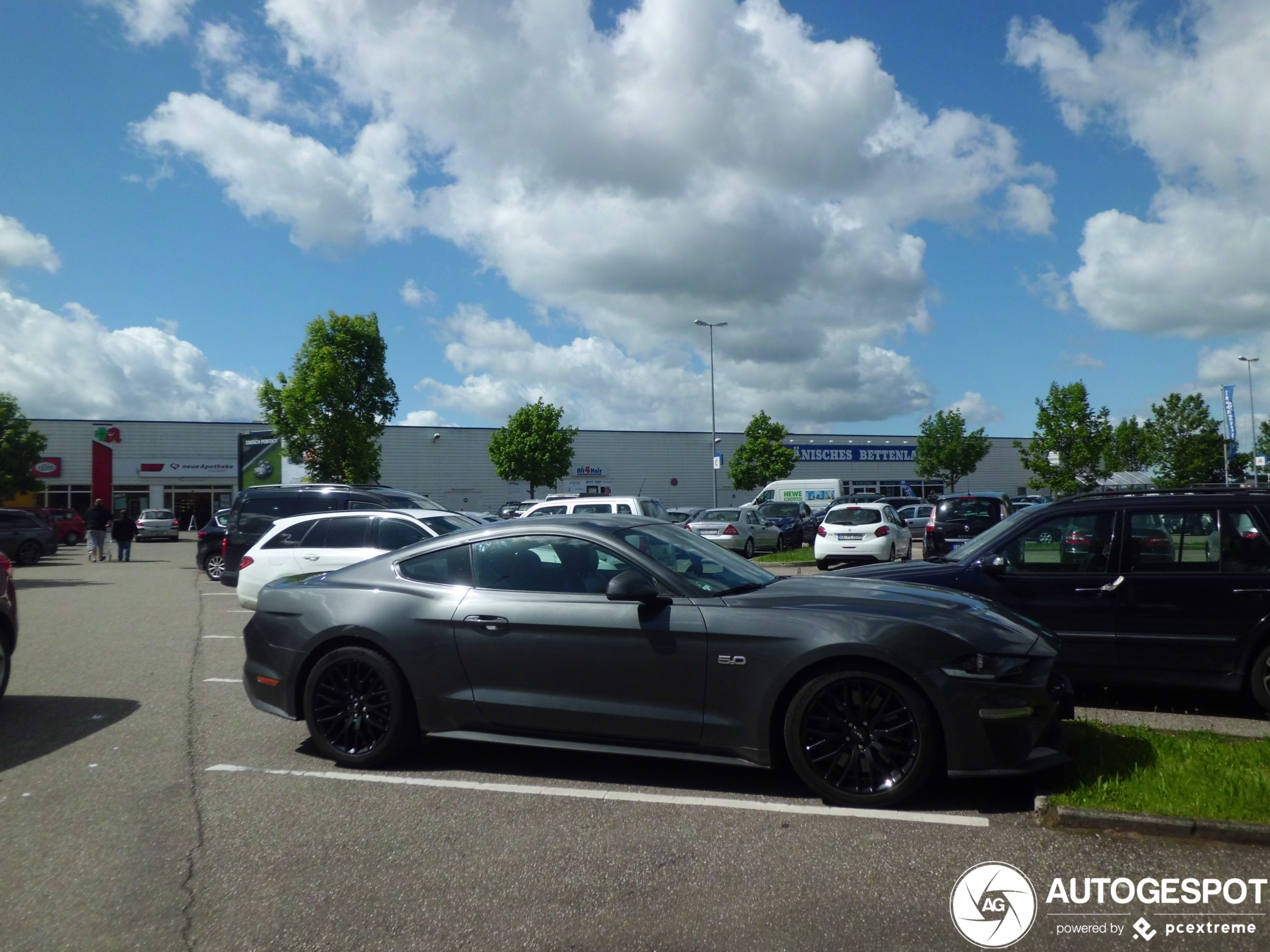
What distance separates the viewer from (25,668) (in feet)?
29.1

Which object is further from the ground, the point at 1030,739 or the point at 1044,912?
the point at 1030,739

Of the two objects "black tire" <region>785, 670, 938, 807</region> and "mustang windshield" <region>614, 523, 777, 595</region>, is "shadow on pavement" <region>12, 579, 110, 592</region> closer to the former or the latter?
"mustang windshield" <region>614, 523, 777, 595</region>

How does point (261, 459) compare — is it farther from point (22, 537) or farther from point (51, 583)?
point (51, 583)

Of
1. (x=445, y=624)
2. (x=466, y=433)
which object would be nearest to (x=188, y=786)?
(x=445, y=624)

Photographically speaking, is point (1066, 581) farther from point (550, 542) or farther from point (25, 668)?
point (25, 668)

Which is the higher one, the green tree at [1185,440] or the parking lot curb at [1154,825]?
the green tree at [1185,440]

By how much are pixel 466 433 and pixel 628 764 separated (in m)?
56.7

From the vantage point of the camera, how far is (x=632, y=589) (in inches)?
185

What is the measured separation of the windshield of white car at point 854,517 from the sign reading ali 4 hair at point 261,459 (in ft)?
93.0

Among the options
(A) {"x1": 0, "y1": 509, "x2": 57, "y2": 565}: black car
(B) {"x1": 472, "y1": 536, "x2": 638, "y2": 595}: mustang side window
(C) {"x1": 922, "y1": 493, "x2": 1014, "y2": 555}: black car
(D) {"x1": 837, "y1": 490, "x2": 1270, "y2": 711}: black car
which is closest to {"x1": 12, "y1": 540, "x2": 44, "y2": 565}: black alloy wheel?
(A) {"x1": 0, "y1": 509, "x2": 57, "y2": 565}: black car

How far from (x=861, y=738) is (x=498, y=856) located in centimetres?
179

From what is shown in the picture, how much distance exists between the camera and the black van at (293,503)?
53.4 feet

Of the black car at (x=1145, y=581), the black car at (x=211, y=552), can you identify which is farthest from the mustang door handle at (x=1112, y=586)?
the black car at (x=211, y=552)

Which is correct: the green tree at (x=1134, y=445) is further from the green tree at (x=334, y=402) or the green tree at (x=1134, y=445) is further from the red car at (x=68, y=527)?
the red car at (x=68, y=527)
